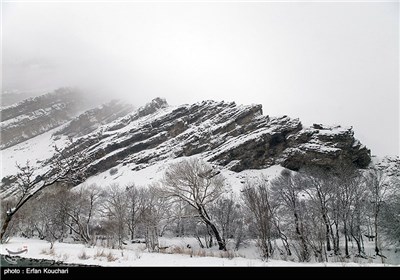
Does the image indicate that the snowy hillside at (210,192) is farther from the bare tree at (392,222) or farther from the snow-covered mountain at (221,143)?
the snow-covered mountain at (221,143)

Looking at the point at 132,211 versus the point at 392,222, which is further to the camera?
the point at 132,211

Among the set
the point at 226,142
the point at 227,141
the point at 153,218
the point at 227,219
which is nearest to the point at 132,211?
the point at 227,219

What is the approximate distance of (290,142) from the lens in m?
97.6

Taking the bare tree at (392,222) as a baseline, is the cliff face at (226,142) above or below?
above

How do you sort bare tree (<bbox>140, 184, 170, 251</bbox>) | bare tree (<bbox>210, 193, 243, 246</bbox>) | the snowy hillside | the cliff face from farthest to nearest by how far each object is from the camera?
the cliff face < bare tree (<bbox>210, 193, 243, 246</bbox>) < bare tree (<bbox>140, 184, 170, 251</bbox>) < the snowy hillside

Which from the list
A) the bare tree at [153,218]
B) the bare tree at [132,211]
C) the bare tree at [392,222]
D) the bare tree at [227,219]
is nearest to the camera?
the bare tree at [153,218]

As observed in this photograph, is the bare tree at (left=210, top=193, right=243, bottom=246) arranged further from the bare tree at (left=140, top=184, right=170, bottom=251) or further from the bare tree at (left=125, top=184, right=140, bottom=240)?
the bare tree at (left=125, top=184, right=140, bottom=240)

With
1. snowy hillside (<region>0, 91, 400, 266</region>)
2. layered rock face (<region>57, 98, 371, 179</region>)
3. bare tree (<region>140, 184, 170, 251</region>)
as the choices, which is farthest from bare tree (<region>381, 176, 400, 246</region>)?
layered rock face (<region>57, 98, 371, 179</region>)

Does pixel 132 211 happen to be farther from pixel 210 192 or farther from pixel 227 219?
pixel 210 192

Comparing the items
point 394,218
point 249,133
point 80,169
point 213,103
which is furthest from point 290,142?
point 80,169

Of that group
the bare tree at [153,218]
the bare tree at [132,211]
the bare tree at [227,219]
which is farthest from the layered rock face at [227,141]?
the bare tree at [227,219]

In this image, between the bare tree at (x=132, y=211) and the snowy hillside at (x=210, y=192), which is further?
the bare tree at (x=132, y=211)

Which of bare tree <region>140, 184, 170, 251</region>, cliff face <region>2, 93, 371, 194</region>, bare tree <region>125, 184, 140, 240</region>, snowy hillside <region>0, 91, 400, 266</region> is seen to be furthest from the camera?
cliff face <region>2, 93, 371, 194</region>
